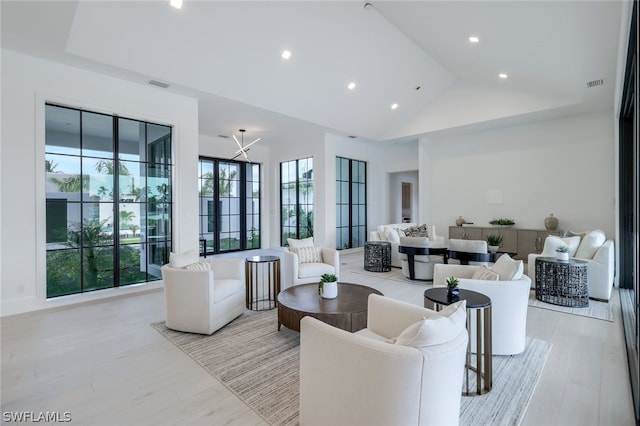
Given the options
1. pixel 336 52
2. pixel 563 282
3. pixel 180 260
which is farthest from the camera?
pixel 336 52


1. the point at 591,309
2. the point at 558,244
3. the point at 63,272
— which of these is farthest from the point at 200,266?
the point at 558,244

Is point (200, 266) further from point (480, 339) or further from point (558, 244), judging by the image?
point (558, 244)

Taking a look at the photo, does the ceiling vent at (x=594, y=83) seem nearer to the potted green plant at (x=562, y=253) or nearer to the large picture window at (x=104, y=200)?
the potted green plant at (x=562, y=253)

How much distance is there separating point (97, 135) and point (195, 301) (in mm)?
3321

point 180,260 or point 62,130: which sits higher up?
point 62,130

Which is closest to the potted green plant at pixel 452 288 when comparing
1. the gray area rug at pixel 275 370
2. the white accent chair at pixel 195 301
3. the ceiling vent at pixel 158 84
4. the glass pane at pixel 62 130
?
the gray area rug at pixel 275 370

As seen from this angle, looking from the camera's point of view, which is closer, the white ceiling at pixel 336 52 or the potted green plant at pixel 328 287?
the potted green plant at pixel 328 287


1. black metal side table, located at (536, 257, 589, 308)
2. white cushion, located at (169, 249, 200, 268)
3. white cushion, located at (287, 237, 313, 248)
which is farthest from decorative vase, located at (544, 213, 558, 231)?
white cushion, located at (169, 249, 200, 268)

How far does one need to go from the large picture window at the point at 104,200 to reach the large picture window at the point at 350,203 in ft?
16.2

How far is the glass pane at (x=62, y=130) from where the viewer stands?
4270 millimetres

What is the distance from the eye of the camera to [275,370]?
2.56m

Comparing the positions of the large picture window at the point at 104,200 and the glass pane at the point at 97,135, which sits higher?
the glass pane at the point at 97,135

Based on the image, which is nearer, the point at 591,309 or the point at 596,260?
the point at 591,309

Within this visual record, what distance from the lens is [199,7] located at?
3834mm
